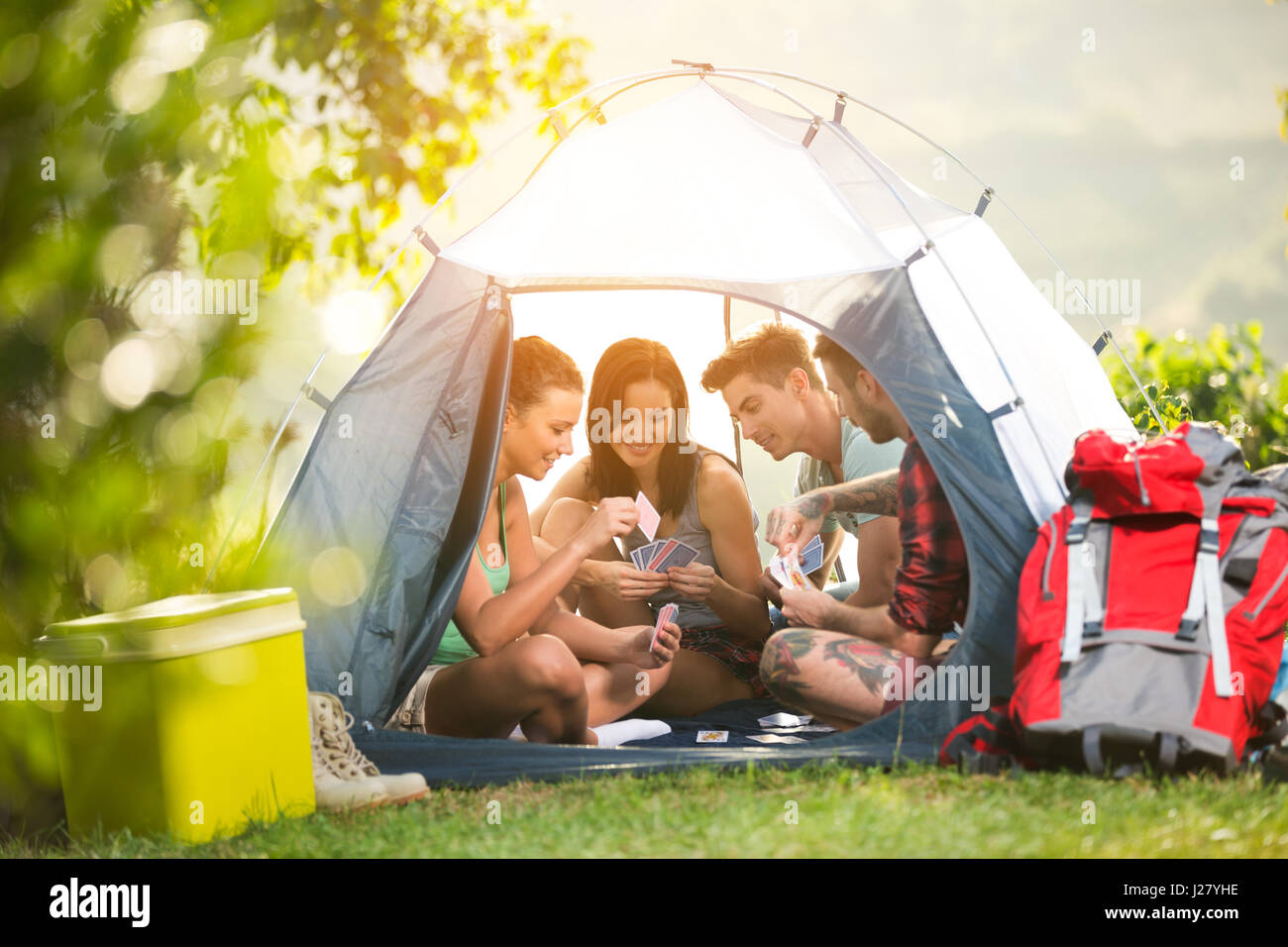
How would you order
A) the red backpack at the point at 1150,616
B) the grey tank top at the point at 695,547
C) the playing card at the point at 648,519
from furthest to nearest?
the grey tank top at the point at 695,547 → the playing card at the point at 648,519 → the red backpack at the point at 1150,616

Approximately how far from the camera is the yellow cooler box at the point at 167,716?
221cm

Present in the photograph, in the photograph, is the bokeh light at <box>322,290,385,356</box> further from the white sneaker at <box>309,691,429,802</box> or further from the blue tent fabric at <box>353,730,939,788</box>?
the blue tent fabric at <box>353,730,939,788</box>

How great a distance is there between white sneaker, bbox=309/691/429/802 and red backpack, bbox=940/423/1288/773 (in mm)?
1309

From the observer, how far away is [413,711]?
121 inches

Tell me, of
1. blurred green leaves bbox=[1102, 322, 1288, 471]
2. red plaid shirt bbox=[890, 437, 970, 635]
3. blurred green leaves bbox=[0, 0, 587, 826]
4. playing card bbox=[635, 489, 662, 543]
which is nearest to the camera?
blurred green leaves bbox=[0, 0, 587, 826]

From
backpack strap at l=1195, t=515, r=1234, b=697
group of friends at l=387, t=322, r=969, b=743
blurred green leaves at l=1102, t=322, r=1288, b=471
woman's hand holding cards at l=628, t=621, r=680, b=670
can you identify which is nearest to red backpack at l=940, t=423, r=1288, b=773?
backpack strap at l=1195, t=515, r=1234, b=697

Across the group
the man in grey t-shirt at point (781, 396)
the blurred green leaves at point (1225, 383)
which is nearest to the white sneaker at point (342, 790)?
the man in grey t-shirt at point (781, 396)

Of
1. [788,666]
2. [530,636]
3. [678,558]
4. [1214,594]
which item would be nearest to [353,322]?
[530,636]

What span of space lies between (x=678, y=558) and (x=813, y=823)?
5.13ft

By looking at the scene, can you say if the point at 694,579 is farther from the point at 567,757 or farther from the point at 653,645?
the point at 567,757

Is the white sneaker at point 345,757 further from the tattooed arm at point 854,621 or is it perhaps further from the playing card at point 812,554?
the playing card at point 812,554

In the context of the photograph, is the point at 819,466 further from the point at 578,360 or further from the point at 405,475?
the point at 405,475

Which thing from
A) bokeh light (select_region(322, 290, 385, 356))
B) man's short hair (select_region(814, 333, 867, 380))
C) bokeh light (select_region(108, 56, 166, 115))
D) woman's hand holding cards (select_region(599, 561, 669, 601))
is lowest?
woman's hand holding cards (select_region(599, 561, 669, 601))

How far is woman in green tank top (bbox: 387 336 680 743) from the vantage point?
3010 mm
